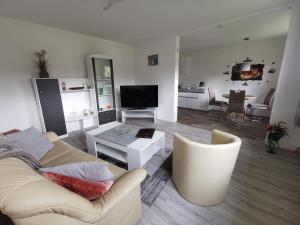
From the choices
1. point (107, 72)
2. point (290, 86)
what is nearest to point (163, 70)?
point (107, 72)

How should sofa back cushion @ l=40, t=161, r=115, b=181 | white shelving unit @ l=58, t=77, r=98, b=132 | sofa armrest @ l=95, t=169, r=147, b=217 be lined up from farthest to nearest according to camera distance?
1. white shelving unit @ l=58, t=77, r=98, b=132
2. sofa back cushion @ l=40, t=161, r=115, b=181
3. sofa armrest @ l=95, t=169, r=147, b=217

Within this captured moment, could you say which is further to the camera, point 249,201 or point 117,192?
point 249,201

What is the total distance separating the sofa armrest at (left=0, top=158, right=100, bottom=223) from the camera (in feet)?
2.07

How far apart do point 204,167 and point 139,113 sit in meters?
3.25

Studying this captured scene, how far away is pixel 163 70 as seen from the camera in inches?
166

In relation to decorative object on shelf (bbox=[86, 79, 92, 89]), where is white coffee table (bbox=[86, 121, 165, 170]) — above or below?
below

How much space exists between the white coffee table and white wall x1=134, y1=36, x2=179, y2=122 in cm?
207

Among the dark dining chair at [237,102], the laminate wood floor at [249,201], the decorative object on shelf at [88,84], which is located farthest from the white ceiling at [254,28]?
the decorative object on shelf at [88,84]

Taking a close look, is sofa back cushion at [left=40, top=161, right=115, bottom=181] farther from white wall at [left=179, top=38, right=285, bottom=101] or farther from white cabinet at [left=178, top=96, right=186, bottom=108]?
white wall at [left=179, top=38, right=285, bottom=101]

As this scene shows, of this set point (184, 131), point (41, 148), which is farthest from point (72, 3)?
point (184, 131)

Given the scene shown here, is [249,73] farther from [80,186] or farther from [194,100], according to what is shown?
[80,186]

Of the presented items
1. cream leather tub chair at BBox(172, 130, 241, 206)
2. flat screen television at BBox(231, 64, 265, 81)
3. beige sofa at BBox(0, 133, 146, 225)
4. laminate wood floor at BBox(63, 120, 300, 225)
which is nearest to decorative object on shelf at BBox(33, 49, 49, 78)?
beige sofa at BBox(0, 133, 146, 225)

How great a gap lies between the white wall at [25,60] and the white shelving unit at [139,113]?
1598 millimetres

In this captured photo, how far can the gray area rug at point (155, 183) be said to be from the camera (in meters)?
1.65
